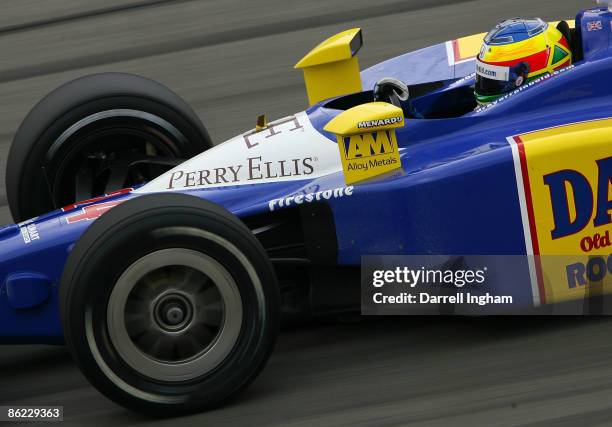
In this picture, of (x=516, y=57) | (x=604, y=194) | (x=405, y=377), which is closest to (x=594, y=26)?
(x=516, y=57)

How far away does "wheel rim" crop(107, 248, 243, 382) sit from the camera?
13.1 ft

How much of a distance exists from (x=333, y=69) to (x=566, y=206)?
140 cm

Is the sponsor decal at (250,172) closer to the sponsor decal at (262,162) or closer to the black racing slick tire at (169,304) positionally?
the sponsor decal at (262,162)

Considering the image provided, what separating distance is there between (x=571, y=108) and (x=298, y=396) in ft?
5.35

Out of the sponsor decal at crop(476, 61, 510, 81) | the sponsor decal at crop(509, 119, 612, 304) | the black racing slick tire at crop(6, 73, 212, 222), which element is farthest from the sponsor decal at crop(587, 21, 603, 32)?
the black racing slick tire at crop(6, 73, 212, 222)

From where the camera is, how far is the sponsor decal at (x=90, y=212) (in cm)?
457

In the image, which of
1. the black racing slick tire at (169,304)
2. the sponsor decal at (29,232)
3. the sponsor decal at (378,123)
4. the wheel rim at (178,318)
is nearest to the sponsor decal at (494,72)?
the sponsor decal at (378,123)

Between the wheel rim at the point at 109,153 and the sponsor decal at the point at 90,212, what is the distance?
67cm

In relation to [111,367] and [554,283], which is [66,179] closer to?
[111,367]

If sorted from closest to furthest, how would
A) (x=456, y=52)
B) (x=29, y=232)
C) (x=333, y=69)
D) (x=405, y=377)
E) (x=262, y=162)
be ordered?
(x=405, y=377)
(x=29, y=232)
(x=262, y=162)
(x=333, y=69)
(x=456, y=52)

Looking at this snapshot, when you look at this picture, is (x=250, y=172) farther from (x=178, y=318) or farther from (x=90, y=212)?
(x=178, y=318)

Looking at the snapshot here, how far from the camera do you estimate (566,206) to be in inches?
171

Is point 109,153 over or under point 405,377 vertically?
over
